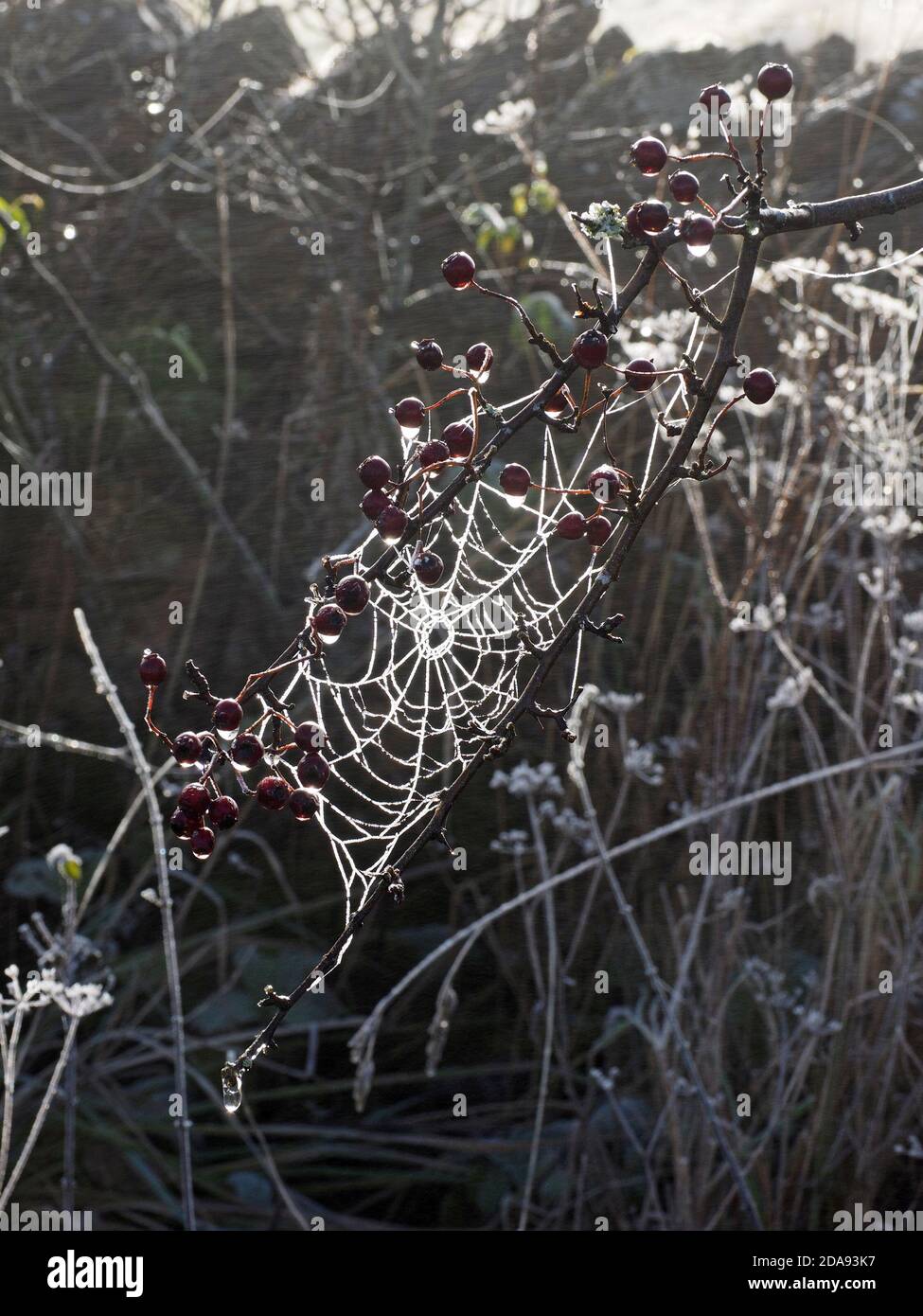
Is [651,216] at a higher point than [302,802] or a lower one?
higher

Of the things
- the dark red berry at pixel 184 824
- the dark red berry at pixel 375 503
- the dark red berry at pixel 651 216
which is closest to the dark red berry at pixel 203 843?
the dark red berry at pixel 184 824

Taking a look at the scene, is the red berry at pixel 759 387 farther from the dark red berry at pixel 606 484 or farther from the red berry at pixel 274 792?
the red berry at pixel 274 792

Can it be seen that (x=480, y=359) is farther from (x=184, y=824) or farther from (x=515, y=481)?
(x=184, y=824)

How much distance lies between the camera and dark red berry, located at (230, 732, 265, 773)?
0.36 meters

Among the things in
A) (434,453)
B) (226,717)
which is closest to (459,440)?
(434,453)

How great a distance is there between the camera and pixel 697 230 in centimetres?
33

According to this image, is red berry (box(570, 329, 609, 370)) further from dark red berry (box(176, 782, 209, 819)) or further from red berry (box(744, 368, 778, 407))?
dark red berry (box(176, 782, 209, 819))

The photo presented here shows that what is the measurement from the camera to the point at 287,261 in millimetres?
1692

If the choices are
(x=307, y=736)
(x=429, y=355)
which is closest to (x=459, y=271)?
(x=429, y=355)

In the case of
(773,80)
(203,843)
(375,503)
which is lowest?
(203,843)

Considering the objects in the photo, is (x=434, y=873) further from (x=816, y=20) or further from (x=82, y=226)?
(x=816, y=20)

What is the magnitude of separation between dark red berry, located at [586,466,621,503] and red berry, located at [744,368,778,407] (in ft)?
0.15

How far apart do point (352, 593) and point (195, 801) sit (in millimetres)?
85

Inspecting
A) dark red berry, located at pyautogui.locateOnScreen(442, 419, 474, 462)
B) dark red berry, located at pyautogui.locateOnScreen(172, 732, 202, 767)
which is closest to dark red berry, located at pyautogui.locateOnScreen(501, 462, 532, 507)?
dark red berry, located at pyautogui.locateOnScreen(442, 419, 474, 462)
